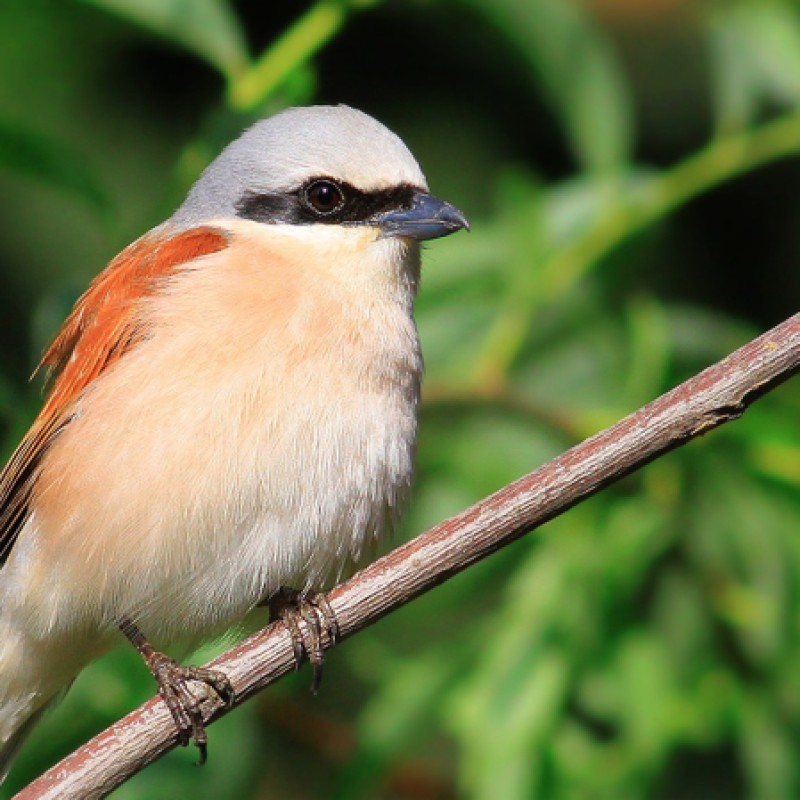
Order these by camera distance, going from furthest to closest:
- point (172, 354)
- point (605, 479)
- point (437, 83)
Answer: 1. point (437, 83)
2. point (172, 354)
3. point (605, 479)

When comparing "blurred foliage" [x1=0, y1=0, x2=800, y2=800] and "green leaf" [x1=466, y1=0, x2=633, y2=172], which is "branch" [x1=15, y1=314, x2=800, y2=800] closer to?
"blurred foliage" [x1=0, y1=0, x2=800, y2=800]

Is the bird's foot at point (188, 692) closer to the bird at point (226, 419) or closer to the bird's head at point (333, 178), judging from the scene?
the bird at point (226, 419)

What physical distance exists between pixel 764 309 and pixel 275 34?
2155 mm

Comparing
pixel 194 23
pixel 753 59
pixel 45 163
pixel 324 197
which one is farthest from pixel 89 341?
pixel 753 59

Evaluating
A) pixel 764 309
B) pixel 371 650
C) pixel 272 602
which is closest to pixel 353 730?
pixel 371 650

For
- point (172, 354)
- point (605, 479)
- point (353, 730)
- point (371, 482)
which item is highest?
point (172, 354)

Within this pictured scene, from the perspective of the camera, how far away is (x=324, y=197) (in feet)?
12.9

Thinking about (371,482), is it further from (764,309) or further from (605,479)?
(764,309)

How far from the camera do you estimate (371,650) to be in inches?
172

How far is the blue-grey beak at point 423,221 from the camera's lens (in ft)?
12.7

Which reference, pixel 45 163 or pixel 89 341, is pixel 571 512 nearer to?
pixel 89 341

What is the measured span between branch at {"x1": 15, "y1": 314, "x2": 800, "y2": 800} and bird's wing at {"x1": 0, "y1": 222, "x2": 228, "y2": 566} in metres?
0.91

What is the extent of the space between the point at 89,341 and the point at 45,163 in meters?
0.46

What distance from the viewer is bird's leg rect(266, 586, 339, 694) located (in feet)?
11.2
